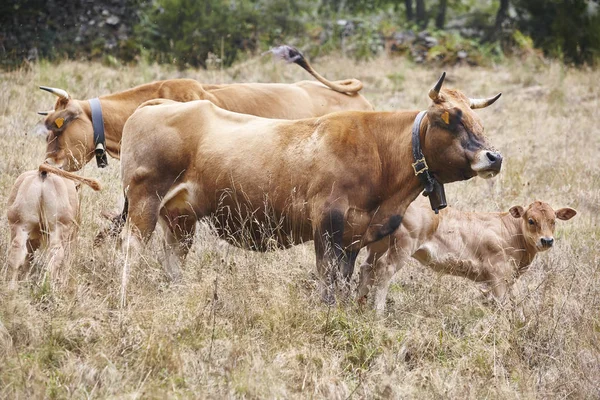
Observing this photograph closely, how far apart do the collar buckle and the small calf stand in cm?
256

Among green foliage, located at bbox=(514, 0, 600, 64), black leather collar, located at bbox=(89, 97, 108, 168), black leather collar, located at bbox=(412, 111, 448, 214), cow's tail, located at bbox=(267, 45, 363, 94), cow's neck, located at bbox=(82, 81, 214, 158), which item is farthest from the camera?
green foliage, located at bbox=(514, 0, 600, 64)

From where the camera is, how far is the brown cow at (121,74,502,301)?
6426 millimetres

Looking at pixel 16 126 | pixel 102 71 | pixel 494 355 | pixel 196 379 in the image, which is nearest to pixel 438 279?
pixel 494 355

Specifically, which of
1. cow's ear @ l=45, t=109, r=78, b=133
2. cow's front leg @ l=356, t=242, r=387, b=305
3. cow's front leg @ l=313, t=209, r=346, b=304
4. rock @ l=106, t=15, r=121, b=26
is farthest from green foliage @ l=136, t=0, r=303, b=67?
cow's front leg @ l=313, t=209, r=346, b=304

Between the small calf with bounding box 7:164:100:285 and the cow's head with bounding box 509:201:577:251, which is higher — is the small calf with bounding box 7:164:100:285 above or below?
above

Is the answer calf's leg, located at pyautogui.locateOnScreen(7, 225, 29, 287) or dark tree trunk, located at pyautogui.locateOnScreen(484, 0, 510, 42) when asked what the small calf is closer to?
calf's leg, located at pyautogui.locateOnScreen(7, 225, 29, 287)

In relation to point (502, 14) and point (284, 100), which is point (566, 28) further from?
point (284, 100)

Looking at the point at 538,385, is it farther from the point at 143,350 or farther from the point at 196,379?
the point at 143,350

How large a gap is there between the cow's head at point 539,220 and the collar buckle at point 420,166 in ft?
8.85

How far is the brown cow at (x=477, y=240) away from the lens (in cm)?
845

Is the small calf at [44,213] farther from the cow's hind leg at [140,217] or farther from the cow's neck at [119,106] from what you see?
the cow's neck at [119,106]

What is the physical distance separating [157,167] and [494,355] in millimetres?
3177

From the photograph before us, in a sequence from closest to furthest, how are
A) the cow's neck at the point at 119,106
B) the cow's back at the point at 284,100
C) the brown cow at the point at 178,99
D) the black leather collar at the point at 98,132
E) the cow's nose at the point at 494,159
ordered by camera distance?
the cow's nose at the point at 494,159 < the brown cow at the point at 178,99 < the black leather collar at the point at 98,132 < the cow's neck at the point at 119,106 < the cow's back at the point at 284,100

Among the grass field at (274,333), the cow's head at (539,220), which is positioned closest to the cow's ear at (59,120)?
the grass field at (274,333)
